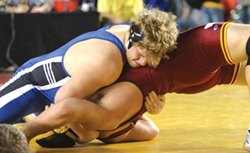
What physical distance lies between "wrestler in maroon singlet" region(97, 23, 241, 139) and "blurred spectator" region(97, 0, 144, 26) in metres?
3.64

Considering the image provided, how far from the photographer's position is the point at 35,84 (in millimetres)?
2252

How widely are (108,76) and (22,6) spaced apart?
13.3ft

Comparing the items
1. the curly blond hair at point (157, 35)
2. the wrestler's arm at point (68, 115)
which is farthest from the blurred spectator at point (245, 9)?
the wrestler's arm at point (68, 115)

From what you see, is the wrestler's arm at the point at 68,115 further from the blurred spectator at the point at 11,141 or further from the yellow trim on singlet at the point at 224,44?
the yellow trim on singlet at the point at 224,44

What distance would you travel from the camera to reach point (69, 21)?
5355 millimetres

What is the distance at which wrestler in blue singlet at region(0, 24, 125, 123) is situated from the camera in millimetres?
2152

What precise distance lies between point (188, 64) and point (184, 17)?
599cm

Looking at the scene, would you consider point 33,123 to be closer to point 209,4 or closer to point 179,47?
point 179,47

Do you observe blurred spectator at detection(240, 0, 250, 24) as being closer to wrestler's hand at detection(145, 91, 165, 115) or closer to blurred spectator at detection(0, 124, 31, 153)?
wrestler's hand at detection(145, 91, 165, 115)

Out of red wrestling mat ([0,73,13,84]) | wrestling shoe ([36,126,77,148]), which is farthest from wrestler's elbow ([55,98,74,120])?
red wrestling mat ([0,73,13,84])

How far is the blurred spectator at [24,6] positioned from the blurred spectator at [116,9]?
0.82 meters

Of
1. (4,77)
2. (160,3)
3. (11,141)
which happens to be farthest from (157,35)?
(160,3)

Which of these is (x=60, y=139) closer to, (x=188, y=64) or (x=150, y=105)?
(x=150, y=105)

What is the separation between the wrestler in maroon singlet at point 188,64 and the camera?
2072 mm
